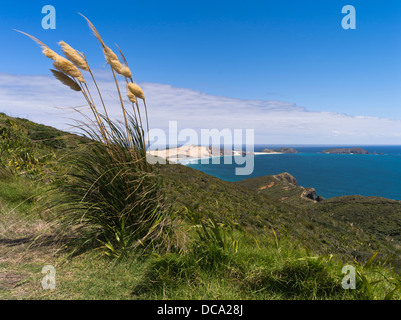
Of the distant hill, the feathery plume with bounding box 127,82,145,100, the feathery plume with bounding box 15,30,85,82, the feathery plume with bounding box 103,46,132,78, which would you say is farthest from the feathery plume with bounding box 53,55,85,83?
the distant hill

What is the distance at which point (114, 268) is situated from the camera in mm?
2863

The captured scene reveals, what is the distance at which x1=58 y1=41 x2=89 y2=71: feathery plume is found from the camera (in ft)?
9.10

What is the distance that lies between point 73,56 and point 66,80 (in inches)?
11.8

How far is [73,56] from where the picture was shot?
2.79m

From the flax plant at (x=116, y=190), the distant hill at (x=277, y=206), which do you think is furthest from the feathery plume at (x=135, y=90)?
the distant hill at (x=277, y=206)

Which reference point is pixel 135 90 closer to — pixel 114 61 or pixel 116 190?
pixel 114 61

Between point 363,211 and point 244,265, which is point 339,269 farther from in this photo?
point 363,211

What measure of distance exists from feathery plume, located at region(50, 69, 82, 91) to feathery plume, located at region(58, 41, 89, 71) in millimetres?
198

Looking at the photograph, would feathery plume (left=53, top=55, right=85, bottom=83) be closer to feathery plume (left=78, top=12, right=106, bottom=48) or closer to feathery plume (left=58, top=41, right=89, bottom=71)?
feathery plume (left=58, top=41, right=89, bottom=71)

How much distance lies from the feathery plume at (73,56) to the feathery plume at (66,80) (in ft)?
0.65

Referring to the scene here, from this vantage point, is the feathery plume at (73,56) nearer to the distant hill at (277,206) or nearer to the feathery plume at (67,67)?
the feathery plume at (67,67)
